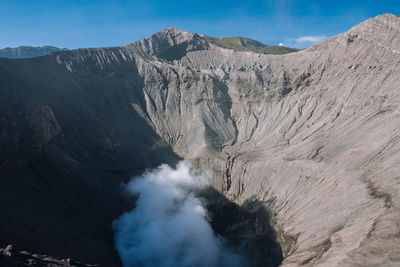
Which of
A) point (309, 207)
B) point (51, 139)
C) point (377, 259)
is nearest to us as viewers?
point (377, 259)

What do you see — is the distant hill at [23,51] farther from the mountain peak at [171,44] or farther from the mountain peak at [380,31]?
the mountain peak at [380,31]

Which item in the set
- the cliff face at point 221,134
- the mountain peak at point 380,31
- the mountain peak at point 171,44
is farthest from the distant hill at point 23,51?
the mountain peak at point 380,31

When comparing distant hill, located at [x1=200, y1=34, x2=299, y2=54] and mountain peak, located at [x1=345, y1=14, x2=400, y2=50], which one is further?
distant hill, located at [x1=200, y1=34, x2=299, y2=54]

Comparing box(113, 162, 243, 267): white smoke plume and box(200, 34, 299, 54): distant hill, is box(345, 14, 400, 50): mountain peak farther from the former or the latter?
box(200, 34, 299, 54): distant hill

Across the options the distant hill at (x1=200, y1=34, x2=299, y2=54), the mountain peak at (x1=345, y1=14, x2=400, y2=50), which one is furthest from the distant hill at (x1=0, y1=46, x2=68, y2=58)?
the mountain peak at (x1=345, y1=14, x2=400, y2=50)

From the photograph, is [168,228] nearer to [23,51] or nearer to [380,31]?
[380,31]

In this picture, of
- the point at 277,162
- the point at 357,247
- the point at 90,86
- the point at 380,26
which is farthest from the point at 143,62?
the point at 357,247

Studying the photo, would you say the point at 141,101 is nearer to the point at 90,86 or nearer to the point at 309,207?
the point at 90,86
